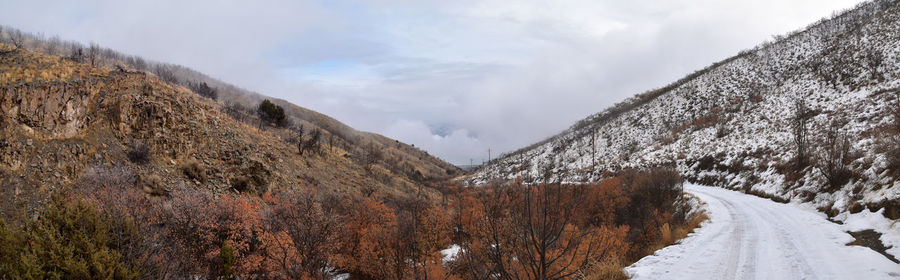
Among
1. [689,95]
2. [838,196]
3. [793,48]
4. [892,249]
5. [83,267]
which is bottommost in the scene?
[83,267]

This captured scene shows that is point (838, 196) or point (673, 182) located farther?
point (673, 182)

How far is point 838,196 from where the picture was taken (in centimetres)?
1638

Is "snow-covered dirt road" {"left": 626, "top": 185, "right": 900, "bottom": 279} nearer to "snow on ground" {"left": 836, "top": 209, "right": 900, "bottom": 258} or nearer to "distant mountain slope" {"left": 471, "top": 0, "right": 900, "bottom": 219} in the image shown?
"snow on ground" {"left": 836, "top": 209, "right": 900, "bottom": 258}

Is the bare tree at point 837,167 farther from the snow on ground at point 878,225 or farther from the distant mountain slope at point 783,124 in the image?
the snow on ground at point 878,225

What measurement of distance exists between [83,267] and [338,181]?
107ft

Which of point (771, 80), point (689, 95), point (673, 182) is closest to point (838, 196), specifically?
point (673, 182)

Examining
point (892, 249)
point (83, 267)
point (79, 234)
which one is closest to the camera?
point (892, 249)

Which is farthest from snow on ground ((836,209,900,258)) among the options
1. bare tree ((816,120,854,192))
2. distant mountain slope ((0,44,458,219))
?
A: distant mountain slope ((0,44,458,219))

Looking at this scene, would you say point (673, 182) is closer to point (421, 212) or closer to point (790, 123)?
point (790, 123)

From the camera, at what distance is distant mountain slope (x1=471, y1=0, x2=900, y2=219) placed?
17761 mm

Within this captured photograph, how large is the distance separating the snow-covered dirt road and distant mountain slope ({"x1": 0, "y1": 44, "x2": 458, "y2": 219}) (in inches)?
1210

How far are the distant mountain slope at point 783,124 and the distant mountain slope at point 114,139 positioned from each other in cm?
2729

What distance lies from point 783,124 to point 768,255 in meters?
42.0

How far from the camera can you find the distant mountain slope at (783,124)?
17.8 meters
